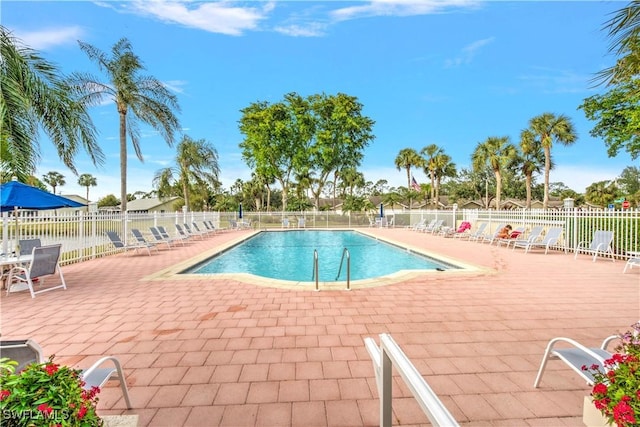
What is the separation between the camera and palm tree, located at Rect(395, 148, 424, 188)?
40.6 m

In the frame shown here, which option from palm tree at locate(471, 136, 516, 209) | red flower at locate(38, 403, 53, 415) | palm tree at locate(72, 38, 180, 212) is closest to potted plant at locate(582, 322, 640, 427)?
red flower at locate(38, 403, 53, 415)

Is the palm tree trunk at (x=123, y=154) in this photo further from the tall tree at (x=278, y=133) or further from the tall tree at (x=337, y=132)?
the tall tree at (x=337, y=132)

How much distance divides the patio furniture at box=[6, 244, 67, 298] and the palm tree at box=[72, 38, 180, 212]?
6819 millimetres

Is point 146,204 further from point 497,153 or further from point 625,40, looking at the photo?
point 625,40

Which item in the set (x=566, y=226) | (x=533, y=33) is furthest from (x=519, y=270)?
(x=533, y=33)

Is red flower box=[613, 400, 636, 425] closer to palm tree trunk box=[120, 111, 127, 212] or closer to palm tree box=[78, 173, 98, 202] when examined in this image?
palm tree trunk box=[120, 111, 127, 212]

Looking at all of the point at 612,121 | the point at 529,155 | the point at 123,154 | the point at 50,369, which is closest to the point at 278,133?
the point at 123,154

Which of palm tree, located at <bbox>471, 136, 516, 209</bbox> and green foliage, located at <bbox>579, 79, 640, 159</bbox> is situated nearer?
green foliage, located at <bbox>579, 79, 640, 159</bbox>

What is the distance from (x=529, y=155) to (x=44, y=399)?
36.4 metres

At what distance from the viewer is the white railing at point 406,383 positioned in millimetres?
853

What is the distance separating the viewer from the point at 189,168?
940 inches

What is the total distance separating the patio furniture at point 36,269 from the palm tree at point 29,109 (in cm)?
130

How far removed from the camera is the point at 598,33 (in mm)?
2480

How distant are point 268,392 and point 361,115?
31954mm
